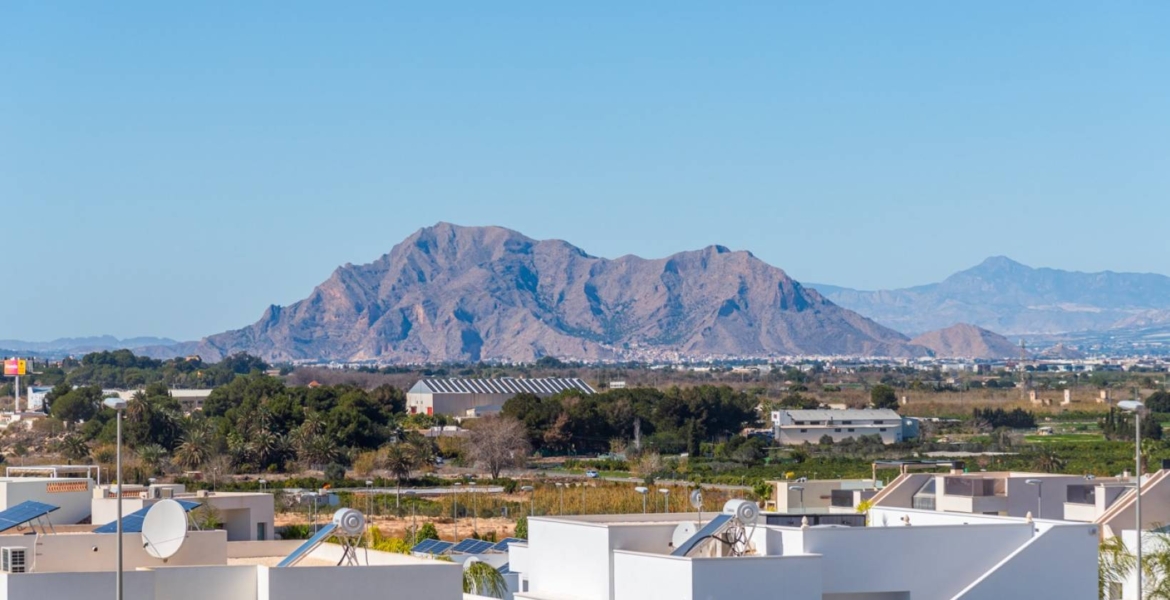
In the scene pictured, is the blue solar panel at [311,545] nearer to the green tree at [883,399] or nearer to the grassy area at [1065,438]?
the grassy area at [1065,438]

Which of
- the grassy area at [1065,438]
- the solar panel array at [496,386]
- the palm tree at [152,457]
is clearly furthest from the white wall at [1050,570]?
the solar panel array at [496,386]

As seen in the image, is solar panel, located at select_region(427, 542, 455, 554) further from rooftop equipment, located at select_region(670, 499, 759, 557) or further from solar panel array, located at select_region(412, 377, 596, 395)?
solar panel array, located at select_region(412, 377, 596, 395)

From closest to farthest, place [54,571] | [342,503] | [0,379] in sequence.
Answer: [54,571] → [342,503] → [0,379]

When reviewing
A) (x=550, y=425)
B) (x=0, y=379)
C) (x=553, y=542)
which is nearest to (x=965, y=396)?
(x=550, y=425)

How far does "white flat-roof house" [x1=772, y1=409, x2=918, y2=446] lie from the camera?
131125mm

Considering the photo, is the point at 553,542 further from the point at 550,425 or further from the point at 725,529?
the point at 550,425

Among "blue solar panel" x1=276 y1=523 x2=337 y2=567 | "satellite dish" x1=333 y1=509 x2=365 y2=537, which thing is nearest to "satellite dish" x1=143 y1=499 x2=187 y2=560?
"blue solar panel" x1=276 y1=523 x2=337 y2=567

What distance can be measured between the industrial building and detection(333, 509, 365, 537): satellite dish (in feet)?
434

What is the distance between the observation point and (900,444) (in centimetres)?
12069

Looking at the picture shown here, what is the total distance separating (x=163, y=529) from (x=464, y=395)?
488 feet

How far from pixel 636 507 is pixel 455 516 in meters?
6.83

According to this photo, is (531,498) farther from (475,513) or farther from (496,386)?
(496,386)

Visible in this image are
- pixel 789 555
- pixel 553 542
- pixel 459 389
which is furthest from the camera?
pixel 459 389

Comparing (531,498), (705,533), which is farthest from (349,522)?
(531,498)
